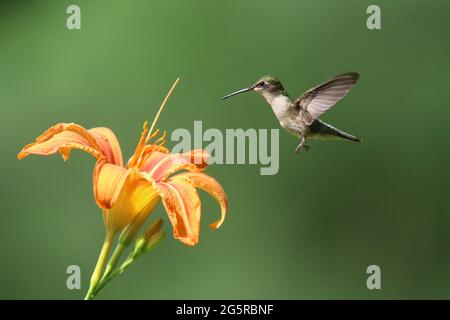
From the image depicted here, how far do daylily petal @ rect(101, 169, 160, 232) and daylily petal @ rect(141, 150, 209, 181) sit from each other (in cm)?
5

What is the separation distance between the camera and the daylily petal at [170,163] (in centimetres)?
223

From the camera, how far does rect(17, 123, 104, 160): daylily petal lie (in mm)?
2125

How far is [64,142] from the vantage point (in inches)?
84.3

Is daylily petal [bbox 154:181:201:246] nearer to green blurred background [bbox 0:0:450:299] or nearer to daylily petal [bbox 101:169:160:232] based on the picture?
daylily petal [bbox 101:169:160:232]

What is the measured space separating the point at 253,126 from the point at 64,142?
2.77m

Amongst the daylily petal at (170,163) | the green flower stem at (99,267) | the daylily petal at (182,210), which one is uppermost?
the daylily petal at (170,163)

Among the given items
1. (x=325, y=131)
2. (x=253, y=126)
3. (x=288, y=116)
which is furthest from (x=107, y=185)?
(x=253, y=126)

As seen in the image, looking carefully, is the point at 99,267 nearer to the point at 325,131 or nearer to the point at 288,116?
the point at 288,116

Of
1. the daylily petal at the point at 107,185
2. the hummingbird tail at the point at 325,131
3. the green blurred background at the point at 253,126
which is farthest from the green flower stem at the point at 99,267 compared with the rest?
the green blurred background at the point at 253,126

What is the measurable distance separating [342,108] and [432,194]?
927 millimetres

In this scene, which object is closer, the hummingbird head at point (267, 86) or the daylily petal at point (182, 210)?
the daylily petal at point (182, 210)

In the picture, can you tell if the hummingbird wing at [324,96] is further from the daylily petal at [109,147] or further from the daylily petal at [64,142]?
the daylily petal at [64,142]

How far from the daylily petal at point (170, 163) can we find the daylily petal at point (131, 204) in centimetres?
5

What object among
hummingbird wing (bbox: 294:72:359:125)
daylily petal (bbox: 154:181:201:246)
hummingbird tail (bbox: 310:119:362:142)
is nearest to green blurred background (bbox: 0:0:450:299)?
hummingbird tail (bbox: 310:119:362:142)
